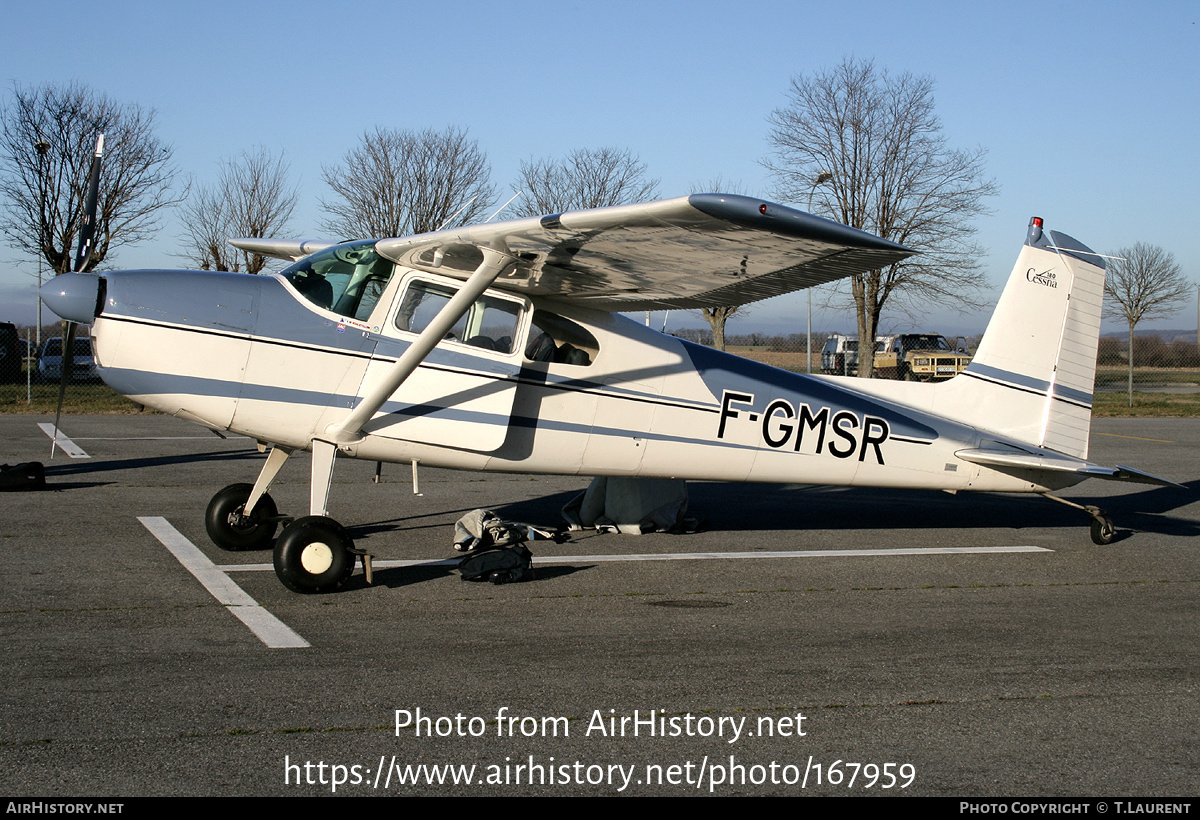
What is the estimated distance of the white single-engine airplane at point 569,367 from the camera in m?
6.25

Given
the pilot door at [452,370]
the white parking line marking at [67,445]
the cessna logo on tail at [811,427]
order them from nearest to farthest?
the pilot door at [452,370] → the cessna logo on tail at [811,427] → the white parking line marking at [67,445]

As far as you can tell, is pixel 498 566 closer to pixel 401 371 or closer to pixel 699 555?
pixel 401 371

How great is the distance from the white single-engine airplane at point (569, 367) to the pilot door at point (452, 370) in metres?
0.02

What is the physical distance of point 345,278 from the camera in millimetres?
6984

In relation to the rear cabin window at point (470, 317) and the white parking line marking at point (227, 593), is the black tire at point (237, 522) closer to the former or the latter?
the white parking line marking at point (227, 593)

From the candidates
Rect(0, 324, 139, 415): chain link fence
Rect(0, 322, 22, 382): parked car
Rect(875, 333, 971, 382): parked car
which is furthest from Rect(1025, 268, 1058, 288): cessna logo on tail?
Rect(0, 322, 22, 382): parked car

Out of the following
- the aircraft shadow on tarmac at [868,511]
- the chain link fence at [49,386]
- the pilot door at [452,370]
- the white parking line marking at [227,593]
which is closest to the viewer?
the white parking line marking at [227,593]

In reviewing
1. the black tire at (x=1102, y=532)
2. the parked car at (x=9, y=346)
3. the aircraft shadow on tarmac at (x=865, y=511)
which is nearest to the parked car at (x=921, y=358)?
the aircraft shadow on tarmac at (x=865, y=511)

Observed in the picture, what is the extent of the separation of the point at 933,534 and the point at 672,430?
337 cm

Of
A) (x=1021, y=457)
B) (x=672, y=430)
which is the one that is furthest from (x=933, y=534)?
(x=672, y=430)

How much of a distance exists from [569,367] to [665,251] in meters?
1.69

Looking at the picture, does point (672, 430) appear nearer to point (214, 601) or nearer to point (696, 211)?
point (696, 211)

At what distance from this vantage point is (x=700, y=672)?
4.95 metres

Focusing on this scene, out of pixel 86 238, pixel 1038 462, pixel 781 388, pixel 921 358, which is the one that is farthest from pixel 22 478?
pixel 921 358
